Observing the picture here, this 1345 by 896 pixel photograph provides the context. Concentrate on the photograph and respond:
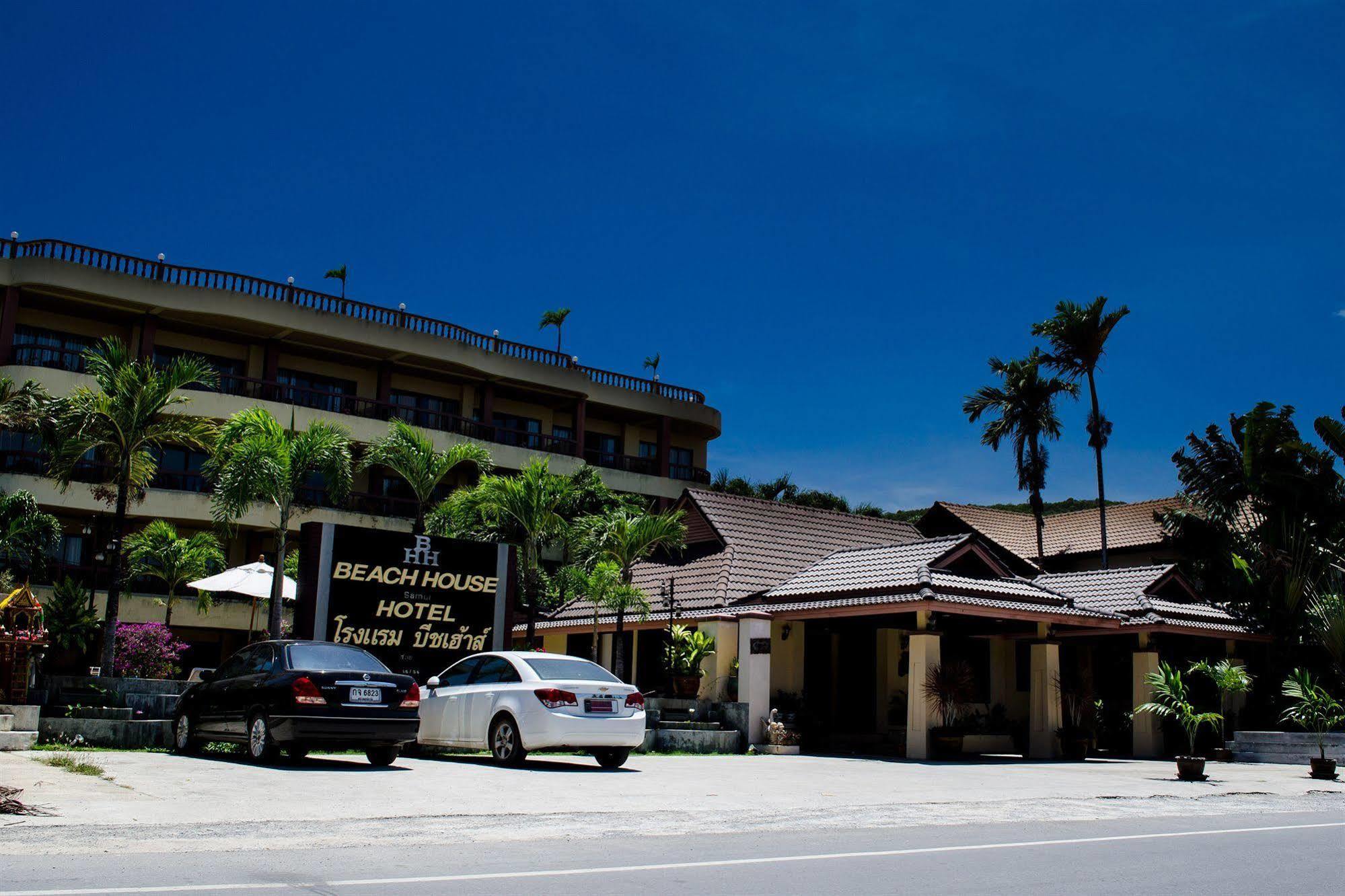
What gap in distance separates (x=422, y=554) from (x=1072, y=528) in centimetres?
3556

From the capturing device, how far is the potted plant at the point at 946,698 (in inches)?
888

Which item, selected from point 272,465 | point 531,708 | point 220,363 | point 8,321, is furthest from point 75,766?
point 220,363

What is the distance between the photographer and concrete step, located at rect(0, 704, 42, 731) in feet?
51.1

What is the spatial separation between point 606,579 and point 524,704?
26.0ft

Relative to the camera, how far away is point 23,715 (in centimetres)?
1562

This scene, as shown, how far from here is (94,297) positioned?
3950 cm

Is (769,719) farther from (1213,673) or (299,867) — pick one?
(299,867)

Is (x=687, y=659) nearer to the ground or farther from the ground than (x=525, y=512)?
nearer to the ground

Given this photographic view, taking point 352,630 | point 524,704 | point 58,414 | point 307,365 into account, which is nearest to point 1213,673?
point 524,704

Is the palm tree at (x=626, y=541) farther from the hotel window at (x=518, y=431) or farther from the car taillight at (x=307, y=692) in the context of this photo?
the hotel window at (x=518, y=431)

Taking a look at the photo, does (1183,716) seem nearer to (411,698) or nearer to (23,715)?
(411,698)

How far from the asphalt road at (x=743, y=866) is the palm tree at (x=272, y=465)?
1471 cm

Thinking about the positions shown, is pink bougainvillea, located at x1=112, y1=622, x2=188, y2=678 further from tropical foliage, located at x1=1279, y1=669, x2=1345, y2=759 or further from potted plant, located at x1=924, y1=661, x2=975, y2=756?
tropical foliage, located at x1=1279, y1=669, x2=1345, y2=759

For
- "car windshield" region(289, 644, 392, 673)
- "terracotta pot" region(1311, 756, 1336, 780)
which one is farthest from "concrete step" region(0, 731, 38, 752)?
"terracotta pot" region(1311, 756, 1336, 780)
